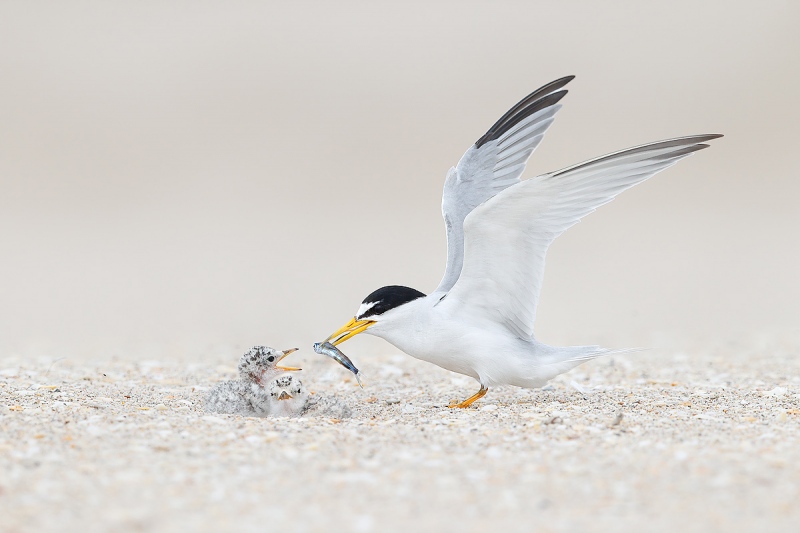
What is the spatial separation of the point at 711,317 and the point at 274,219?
11898 millimetres

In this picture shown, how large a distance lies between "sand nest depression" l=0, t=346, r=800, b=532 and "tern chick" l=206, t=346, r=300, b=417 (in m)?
0.20

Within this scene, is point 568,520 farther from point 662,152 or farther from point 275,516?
point 662,152

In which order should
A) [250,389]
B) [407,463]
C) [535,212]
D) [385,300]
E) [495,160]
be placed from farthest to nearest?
[495,160]
[385,300]
[250,389]
[535,212]
[407,463]

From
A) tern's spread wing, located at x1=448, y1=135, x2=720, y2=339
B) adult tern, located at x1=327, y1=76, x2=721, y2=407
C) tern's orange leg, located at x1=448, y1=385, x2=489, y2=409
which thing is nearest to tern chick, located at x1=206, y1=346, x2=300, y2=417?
adult tern, located at x1=327, y1=76, x2=721, y2=407

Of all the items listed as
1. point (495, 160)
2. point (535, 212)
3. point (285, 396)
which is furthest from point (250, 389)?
point (495, 160)

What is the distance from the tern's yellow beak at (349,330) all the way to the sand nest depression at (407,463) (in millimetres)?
464

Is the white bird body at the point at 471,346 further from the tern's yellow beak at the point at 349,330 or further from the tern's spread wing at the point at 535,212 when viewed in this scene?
the tern's spread wing at the point at 535,212

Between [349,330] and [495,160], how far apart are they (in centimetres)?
183

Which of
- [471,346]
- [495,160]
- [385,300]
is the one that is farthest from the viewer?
[495,160]

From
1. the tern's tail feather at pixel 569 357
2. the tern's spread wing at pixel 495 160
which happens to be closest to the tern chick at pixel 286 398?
the tern's tail feather at pixel 569 357

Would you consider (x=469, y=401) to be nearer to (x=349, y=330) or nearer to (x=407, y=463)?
(x=349, y=330)

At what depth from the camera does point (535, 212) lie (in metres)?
5.60

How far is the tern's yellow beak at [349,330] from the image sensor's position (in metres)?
6.06

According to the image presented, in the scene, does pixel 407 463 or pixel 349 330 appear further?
pixel 349 330
